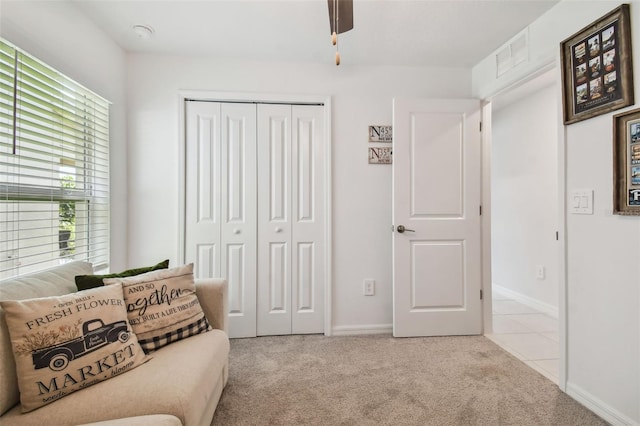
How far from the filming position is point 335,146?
2.67 meters

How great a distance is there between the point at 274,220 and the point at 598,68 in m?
2.36

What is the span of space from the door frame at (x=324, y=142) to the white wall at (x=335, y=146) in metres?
0.05

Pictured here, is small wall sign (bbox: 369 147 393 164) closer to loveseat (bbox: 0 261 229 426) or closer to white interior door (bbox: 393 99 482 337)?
white interior door (bbox: 393 99 482 337)

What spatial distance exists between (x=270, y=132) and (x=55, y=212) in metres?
1.60

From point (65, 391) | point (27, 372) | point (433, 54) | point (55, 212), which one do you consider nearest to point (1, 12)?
point (55, 212)

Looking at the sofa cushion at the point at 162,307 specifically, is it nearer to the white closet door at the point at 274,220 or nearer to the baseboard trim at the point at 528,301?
the white closet door at the point at 274,220

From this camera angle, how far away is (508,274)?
12.5 feet

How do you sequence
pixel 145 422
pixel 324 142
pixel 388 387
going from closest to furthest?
pixel 145 422 → pixel 388 387 → pixel 324 142

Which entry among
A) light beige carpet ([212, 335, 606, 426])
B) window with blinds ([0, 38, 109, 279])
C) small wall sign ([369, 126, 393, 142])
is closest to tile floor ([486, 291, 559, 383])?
light beige carpet ([212, 335, 606, 426])

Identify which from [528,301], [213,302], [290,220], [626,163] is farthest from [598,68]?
[528,301]

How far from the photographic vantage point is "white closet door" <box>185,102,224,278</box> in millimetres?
2545

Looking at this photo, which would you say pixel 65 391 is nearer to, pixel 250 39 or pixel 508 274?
pixel 250 39

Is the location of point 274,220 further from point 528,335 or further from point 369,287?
point 528,335

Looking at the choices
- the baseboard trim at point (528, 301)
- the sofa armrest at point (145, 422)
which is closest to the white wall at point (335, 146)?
the sofa armrest at point (145, 422)
